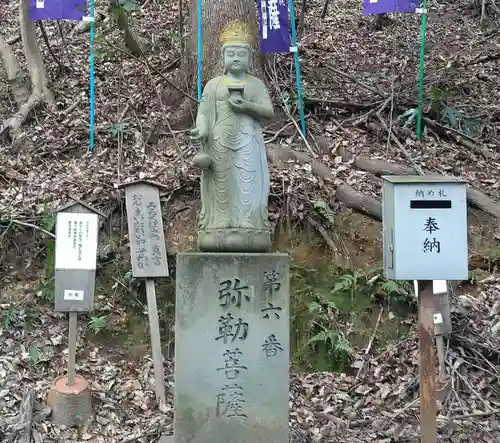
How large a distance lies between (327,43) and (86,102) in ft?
17.5

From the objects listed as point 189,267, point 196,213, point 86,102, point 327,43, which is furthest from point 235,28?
point 327,43

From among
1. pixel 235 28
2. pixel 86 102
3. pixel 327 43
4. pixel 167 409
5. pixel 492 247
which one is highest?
pixel 327 43

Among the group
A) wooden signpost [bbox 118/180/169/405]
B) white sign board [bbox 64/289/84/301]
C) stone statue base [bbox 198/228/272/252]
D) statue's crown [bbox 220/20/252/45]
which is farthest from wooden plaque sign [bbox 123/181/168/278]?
statue's crown [bbox 220/20/252/45]

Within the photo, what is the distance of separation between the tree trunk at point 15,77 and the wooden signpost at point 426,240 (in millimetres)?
6673

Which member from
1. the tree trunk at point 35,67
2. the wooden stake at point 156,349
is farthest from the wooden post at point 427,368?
the tree trunk at point 35,67

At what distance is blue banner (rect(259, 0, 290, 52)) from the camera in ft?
27.6

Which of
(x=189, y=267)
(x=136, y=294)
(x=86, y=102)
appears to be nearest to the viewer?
(x=189, y=267)

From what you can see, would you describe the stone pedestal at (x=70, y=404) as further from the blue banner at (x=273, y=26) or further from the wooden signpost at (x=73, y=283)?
the blue banner at (x=273, y=26)

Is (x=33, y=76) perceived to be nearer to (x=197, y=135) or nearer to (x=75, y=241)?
(x=75, y=241)

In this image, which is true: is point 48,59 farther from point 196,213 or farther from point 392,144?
point 392,144

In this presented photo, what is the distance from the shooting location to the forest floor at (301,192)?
5.62 meters

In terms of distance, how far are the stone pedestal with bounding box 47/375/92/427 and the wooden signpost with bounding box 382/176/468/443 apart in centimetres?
284

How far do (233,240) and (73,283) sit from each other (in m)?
1.65

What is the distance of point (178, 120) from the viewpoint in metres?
8.72
